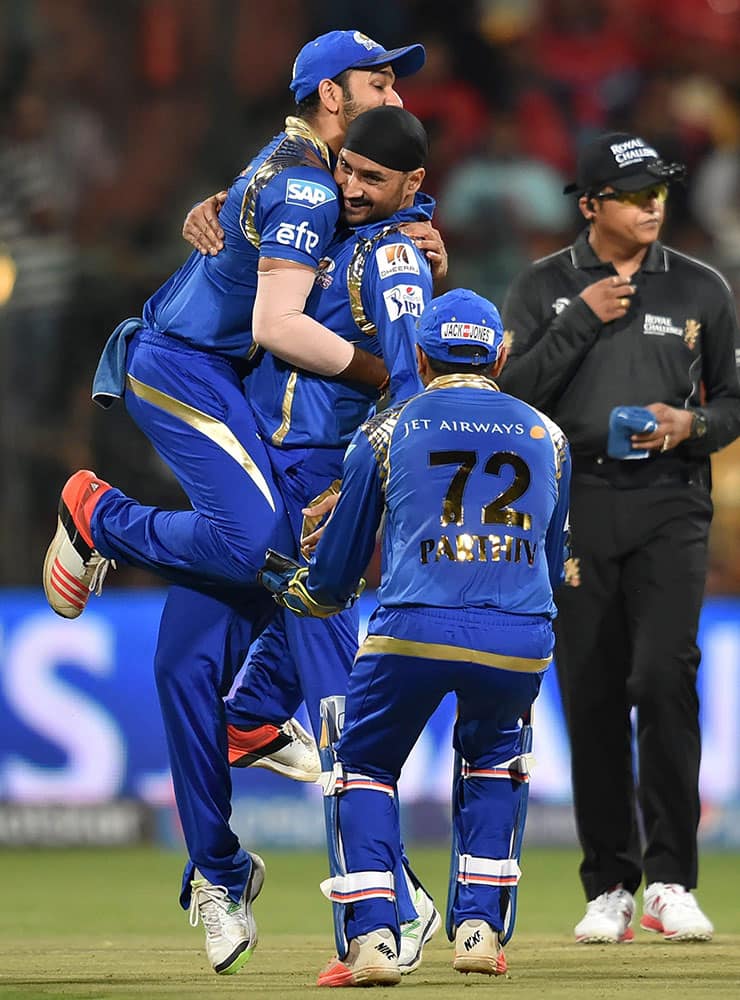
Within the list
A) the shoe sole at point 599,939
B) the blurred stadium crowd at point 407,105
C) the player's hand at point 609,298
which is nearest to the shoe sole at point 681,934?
the shoe sole at point 599,939

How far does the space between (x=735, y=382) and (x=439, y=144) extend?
6.58 meters

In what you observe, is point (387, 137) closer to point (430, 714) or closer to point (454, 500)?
point (454, 500)

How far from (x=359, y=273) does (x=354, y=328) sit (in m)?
0.21

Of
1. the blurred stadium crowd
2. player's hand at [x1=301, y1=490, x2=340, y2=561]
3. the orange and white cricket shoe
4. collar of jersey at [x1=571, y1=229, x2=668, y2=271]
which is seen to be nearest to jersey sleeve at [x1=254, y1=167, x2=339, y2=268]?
player's hand at [x1=301, y1=490, x2=340, y2=561]

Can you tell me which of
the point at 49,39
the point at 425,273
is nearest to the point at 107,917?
the point at 425,273

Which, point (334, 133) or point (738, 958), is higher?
point (334, 133)

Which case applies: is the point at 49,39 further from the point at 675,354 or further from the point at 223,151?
the point at 675,354

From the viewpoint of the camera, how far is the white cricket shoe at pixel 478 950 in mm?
4969

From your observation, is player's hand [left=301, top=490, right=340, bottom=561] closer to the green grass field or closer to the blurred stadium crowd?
the green grass field

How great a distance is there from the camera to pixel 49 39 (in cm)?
1328

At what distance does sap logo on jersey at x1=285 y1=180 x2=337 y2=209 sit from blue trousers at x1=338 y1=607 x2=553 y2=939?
3.76 ft

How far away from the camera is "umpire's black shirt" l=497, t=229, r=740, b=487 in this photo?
654 centimetres

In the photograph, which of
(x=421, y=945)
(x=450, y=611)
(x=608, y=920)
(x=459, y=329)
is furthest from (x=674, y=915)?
(x=459, y=329)

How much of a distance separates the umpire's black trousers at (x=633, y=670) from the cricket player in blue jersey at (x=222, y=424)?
135 cm
